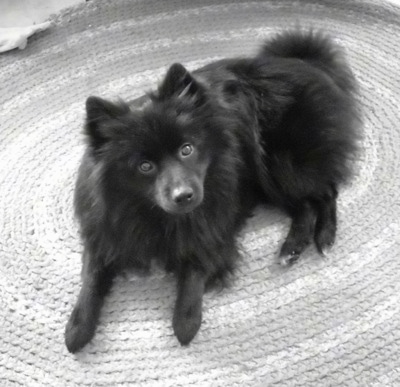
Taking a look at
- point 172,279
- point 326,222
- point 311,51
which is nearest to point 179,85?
point 172,279

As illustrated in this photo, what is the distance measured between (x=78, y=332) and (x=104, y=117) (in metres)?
0.70

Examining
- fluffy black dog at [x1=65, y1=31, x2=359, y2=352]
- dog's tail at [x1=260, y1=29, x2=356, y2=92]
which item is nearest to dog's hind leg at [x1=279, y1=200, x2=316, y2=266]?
fluffy black dog at [x1=65, y1=31, x2=359, y2=352]

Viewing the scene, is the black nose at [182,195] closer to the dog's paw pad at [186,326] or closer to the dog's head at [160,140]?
the dog's head at [160,140]

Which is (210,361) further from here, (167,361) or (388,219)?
(388,219)

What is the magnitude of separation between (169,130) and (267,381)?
86cm

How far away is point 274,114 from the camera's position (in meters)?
2.17

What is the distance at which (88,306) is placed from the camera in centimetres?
180

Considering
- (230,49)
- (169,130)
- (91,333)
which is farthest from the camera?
(230,49)

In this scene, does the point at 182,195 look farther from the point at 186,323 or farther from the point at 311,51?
the point at 311,51

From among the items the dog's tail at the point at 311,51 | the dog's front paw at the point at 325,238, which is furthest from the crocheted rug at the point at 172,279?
the dog's tail at the point at 311,51

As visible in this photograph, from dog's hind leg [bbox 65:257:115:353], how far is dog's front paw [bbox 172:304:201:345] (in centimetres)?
27

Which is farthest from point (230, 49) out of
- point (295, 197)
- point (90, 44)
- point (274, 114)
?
point (295, 197)

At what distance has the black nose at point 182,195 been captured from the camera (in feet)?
5.39

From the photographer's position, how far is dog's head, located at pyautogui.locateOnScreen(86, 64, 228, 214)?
1.66 metres
